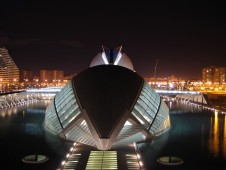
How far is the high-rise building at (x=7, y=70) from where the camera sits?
133125 mm

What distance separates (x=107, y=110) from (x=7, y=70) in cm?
12518

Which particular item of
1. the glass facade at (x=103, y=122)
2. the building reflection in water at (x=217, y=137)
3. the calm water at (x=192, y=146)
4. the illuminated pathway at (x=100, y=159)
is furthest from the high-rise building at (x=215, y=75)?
the illuminated pathway at (x=100, y=159)

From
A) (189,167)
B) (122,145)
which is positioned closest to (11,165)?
(122,145)

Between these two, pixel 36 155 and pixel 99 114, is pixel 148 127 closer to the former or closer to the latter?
pixel 99 114

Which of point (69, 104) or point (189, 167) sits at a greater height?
point (69, 104)

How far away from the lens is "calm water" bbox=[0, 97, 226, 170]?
704 inches

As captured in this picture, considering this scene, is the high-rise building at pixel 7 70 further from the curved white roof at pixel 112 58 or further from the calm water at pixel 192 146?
the calm water at pixel 192 146

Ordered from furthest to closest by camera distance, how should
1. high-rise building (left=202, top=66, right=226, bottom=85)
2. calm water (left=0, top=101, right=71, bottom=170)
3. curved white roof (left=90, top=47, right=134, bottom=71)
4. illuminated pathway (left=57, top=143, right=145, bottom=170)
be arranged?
high-rise building (left=202, top=66, right=226, bottom=85) < curved white roof (left=90, top=47, right=134, bottom=71) < calm water (left=0, top=101, right=71, bottom=170) < illuminated pathway (left=57, top=143, right=145, bottom=170)

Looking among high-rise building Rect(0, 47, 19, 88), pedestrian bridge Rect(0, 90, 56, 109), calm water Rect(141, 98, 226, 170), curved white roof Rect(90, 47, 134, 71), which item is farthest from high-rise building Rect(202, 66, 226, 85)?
calm water Rect(141, 98, 226, 170)

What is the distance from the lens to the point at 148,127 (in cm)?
2280

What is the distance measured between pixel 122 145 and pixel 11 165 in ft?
24.2

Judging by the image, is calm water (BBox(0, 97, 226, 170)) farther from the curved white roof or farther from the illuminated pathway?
the curved white roof

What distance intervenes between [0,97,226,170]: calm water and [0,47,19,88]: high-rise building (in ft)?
353

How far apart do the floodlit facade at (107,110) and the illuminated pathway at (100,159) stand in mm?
746
